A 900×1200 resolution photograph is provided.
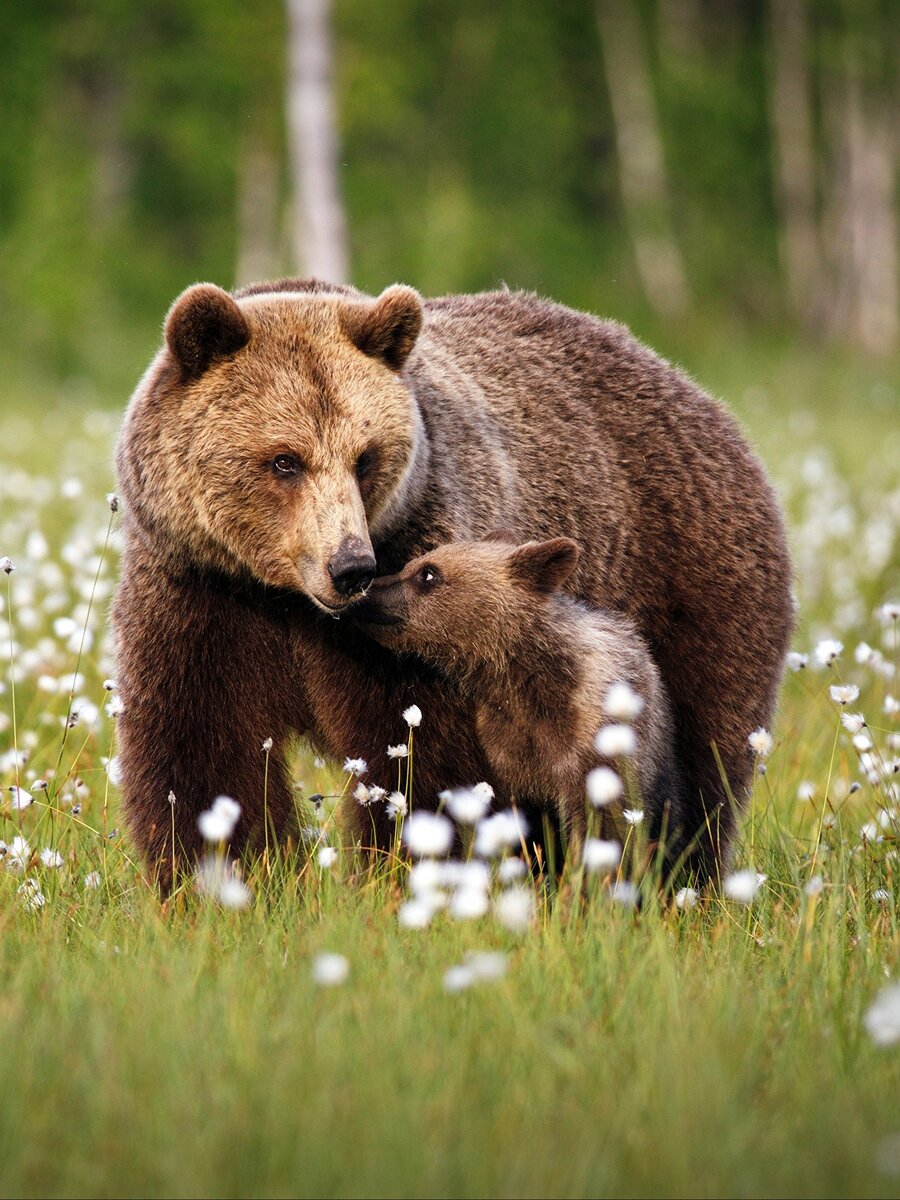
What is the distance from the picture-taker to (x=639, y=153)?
28.4 meters

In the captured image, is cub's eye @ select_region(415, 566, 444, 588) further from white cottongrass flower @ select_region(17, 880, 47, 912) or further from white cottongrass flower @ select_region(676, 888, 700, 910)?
white cottongrass flower @ select_region(17, 880, 47, 912)

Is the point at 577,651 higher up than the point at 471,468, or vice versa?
the point at 471,468

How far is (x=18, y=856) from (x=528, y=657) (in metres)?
1.55

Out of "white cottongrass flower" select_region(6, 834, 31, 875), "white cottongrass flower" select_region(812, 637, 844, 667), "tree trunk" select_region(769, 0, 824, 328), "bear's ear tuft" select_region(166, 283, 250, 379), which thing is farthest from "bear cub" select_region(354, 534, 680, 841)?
"tree trunk" select_region(769, 0, 824, 328)

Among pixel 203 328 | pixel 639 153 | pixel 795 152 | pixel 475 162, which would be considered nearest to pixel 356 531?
pixel 203 328

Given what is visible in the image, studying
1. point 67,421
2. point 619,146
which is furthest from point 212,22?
point 67,421

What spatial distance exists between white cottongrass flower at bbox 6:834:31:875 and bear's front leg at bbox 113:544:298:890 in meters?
0.42

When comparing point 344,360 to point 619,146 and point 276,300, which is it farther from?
point 619,146

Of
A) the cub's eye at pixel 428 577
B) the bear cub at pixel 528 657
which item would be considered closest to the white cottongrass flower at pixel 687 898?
the bear cub at pixel 528 657

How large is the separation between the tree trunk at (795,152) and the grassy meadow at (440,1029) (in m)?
26.6

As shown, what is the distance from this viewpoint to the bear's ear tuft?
4.24 meters

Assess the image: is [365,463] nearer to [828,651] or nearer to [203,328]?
[203,328]

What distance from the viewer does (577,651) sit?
15.3 feet

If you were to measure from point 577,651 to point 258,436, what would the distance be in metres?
1.13
